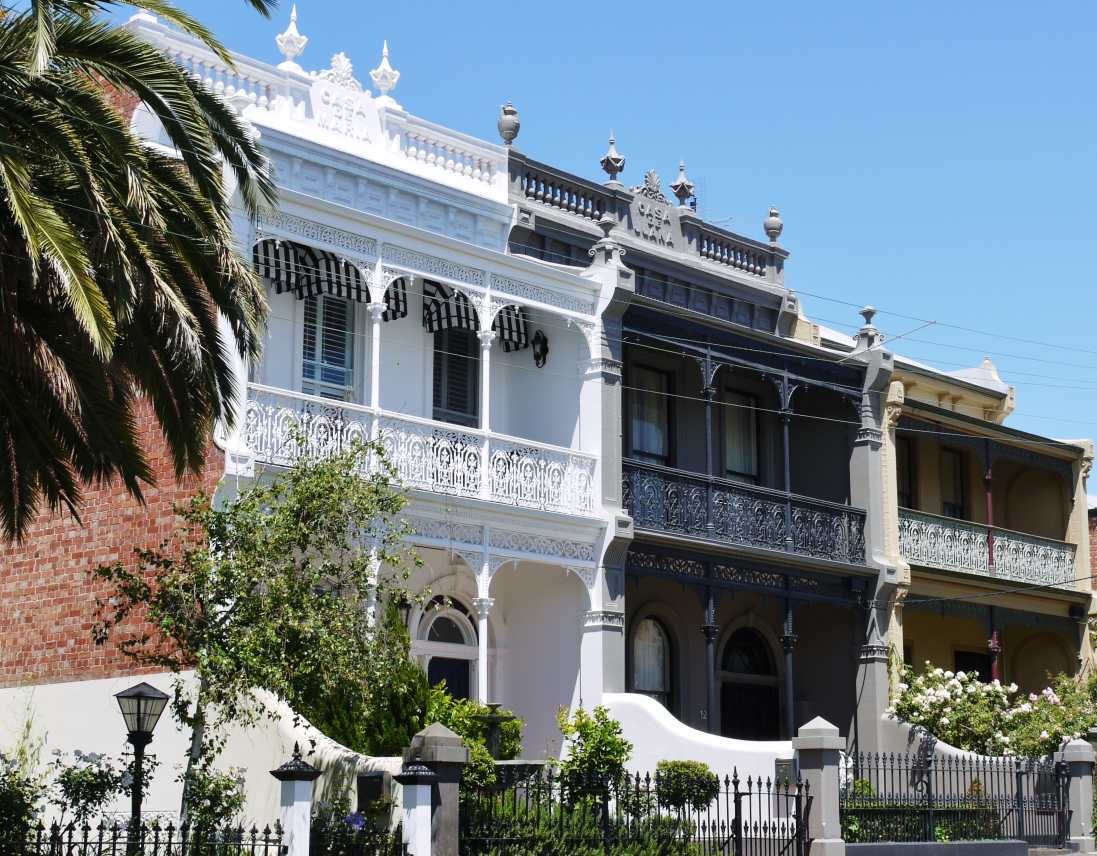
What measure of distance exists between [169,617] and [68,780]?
6.68 ft

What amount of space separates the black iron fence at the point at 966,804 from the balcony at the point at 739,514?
4.09 m

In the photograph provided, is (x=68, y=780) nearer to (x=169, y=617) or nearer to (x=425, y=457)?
(x=169, y=617)

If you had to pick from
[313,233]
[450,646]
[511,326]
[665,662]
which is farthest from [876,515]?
[313,233]

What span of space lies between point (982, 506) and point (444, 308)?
1396cm

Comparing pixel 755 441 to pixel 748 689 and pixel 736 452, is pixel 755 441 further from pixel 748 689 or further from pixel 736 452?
pixel 748 689

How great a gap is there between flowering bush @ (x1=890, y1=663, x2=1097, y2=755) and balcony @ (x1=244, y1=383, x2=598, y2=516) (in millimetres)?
6836

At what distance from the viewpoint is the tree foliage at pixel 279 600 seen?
15320 millimetres

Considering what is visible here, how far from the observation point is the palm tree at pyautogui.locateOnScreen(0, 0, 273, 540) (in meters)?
12.8

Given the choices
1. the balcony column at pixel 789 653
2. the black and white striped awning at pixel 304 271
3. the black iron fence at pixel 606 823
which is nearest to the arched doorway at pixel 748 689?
the balcony column at pixel 789 653

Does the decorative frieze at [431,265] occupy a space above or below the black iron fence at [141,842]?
above

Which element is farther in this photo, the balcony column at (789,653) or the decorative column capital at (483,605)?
the balcony column at (789,653)

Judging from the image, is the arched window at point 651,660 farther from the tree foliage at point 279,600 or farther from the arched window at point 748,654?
the tree foliage at point 279,600

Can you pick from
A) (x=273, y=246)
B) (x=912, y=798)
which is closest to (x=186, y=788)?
(x=273, y=246)

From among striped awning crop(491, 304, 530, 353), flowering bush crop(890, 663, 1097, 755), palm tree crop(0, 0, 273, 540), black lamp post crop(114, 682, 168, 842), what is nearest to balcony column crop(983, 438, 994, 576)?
flowering bush crop(890, 663, 1097, 755)
